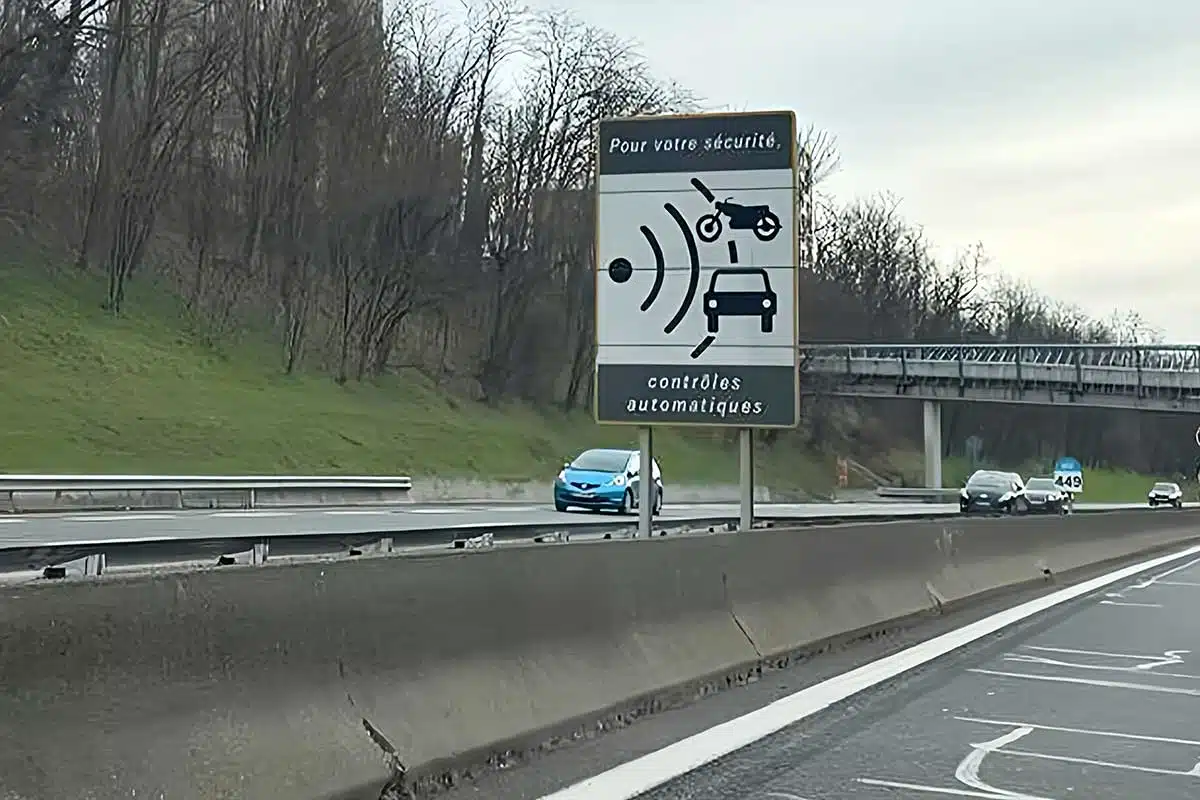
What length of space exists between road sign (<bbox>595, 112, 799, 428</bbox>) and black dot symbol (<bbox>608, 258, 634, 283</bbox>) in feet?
0.04

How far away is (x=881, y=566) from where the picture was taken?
591 inches

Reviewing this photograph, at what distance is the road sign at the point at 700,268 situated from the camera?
46.3 ft

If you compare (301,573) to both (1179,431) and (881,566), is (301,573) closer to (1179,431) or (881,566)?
(881,566)

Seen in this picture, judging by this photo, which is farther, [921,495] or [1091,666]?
[921,495]

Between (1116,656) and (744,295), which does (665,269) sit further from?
(1116,656)

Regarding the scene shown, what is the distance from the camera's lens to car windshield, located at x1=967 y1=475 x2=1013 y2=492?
4619cm

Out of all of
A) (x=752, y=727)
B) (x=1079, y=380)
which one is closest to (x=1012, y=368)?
(x=1079, y=380)

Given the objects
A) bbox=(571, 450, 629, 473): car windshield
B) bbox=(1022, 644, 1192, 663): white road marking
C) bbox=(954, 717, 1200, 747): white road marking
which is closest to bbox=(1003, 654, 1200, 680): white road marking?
bbox=(1022, 644, 1192, 663): white road marking

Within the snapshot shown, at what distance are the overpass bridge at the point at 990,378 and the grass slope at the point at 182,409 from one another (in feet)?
90.8

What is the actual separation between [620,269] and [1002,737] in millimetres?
6667

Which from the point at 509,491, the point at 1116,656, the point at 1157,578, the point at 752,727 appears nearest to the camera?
the point at 752,727

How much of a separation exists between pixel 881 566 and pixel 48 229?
39.2 metres

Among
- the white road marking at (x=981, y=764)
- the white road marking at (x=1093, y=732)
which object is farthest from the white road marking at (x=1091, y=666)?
the white road marking at (x=981, y=764)

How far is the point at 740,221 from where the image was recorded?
14141 mm
